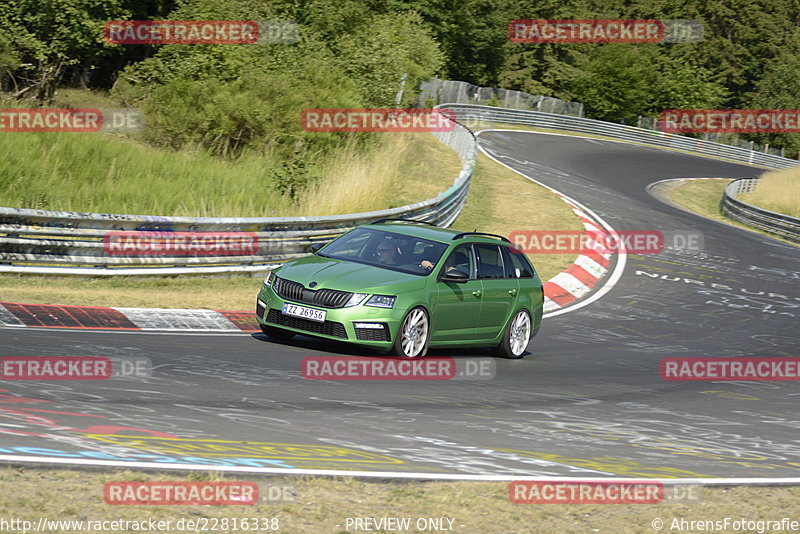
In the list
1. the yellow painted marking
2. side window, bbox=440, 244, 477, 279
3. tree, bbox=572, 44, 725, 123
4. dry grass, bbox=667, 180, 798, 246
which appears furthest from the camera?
tree, bbox=572, 44, 725, 123

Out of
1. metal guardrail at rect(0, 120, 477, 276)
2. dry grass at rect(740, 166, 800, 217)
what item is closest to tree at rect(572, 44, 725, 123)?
dry grass at rect(740, 166, 800, 217)

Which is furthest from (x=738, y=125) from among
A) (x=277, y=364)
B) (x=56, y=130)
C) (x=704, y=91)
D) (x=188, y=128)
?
(x=277, y=364)

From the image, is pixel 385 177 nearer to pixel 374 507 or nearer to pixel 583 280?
pixel 583 280

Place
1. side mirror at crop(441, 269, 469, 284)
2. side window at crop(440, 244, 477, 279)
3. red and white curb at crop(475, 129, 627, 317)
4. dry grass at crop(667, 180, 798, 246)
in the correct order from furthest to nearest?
dry grass at crop(667, 180, 798, 246) → red and white curb at crop(475, 129, 627, 317) → side window at crop(440, 244, 477, 279) → side mirror at crop(441, 269, 469, 284)

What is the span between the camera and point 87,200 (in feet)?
58.2

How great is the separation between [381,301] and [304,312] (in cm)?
84

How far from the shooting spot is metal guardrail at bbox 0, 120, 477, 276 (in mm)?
13828

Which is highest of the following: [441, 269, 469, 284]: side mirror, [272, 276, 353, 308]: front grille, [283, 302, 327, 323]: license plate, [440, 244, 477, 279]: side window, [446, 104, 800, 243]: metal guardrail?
[446, 104, 800, 243]: metal guardrail

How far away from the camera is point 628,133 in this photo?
62.9m

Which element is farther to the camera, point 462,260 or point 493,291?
point 493,291

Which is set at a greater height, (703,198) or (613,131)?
(613,131)

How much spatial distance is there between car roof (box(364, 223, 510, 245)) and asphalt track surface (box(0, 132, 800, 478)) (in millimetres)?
1463

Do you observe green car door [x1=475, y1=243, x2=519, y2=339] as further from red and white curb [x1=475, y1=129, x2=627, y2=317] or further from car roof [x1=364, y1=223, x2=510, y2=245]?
red and white curb [x1=475, y1=129, x2=627, y2=317]

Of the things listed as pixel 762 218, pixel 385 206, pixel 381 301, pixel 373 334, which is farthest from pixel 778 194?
pixel 373 334
